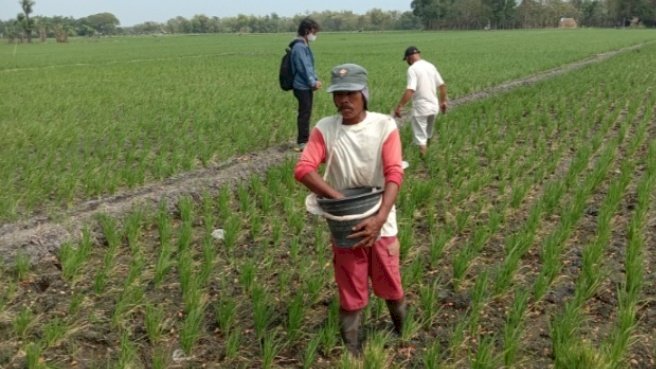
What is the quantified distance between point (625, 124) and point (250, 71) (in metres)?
14.1

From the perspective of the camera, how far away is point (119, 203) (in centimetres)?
489

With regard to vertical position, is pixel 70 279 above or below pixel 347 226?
below

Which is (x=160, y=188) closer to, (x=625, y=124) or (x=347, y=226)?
(x=347, y=226)

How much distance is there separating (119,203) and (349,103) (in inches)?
120

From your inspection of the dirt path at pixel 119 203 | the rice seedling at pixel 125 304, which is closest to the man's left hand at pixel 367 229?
the rice seedling at pixel 125 304

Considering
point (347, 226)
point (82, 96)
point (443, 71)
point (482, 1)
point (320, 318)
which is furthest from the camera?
point (482, 1)

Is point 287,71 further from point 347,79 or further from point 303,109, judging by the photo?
point 347,79

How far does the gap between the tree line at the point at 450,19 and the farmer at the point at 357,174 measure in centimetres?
6838

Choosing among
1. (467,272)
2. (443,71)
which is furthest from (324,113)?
(443,71)

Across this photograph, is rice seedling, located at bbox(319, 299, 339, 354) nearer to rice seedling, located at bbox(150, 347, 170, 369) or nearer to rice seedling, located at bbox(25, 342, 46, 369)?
rice seedling, located at bbox(150, 347, 170, 369)

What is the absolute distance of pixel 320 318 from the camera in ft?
10.2

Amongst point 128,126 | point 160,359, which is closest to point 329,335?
point 160,359

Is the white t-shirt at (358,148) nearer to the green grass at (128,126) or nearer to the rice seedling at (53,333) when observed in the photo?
the rice seedling at (53,333)

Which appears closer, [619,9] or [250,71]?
[250,71]
